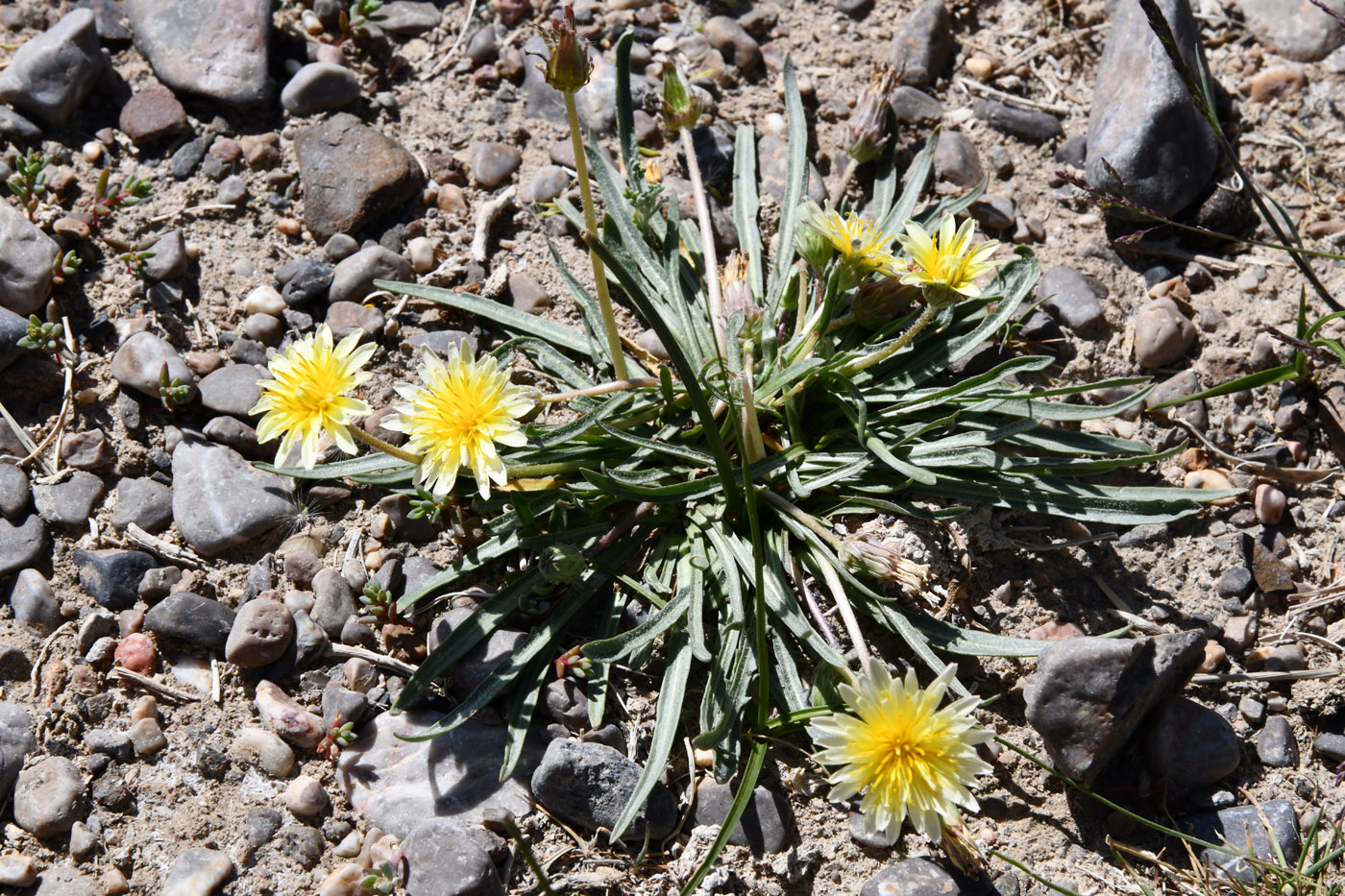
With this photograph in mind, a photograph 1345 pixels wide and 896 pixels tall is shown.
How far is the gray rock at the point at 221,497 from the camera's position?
2939 mm

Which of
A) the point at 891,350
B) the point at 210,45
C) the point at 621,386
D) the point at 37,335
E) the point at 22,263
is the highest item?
the point at 210,45

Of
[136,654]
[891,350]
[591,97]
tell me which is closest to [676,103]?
[591,97]

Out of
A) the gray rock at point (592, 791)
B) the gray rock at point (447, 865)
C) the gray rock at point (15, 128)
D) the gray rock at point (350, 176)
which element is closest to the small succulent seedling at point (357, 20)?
the gray rock at point (350, 176)

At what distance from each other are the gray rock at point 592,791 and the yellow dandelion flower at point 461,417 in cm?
77

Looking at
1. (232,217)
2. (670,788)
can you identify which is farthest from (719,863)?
(232,217)

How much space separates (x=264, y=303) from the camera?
3318 mm

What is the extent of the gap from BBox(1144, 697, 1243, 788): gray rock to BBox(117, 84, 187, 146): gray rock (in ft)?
13.3

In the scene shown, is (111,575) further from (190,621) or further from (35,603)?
(190,621)

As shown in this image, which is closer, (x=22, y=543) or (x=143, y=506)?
(x=22, y=543)

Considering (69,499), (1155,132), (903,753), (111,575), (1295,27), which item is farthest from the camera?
(1295,27)

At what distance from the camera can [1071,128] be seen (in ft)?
12.5

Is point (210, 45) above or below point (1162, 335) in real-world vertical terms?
above

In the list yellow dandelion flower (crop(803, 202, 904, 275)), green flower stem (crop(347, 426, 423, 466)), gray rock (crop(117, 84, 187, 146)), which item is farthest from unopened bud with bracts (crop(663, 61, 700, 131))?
gray rock (crop(117, 84, 187, 146))

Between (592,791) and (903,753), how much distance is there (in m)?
0.86
